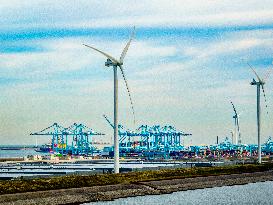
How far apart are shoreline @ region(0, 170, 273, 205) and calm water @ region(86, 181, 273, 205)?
223 cm

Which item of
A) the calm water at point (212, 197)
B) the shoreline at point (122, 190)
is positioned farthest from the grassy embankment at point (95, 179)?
the calm water at point (212, 197)

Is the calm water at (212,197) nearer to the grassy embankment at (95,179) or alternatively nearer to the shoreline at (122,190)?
the shoreline at (122,190)

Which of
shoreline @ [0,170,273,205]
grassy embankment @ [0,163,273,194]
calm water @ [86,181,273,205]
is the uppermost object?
grassy embankment @ [0,163,273,194]

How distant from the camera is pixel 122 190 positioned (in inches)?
3361

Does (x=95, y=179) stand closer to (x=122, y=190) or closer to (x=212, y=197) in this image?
(x=122, y=190)

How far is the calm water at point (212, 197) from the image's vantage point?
76.2 metres

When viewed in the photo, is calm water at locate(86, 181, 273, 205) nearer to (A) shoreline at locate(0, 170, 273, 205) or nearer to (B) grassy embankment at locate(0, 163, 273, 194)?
(A) shoreline at locate(0, 170, 273, 205)

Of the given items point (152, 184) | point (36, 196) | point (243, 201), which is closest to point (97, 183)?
point (152, 184)

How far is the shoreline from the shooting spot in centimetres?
7200

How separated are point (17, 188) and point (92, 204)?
35.3 feet

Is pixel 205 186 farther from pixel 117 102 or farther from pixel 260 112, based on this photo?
pixel 260 112

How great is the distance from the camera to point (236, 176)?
115625mm

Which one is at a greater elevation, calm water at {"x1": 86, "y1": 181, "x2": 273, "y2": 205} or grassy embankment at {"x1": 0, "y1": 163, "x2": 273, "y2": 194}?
grassy embankment at {"x1": 0, "y1": 163, "x2": 273, "y2": 194}

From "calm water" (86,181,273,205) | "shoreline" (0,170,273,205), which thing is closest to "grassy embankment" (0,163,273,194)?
"shoreline" (0,170,273,205)
